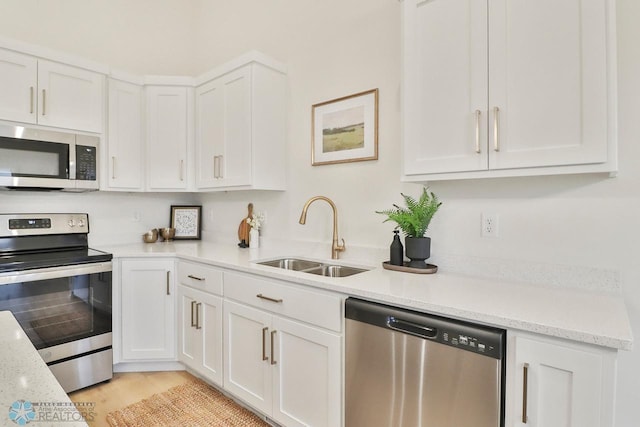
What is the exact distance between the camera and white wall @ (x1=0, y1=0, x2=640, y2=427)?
1390 millimetres

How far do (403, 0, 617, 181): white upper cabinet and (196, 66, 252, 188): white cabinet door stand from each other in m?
1.27

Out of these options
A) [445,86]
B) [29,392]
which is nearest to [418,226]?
[445,86]

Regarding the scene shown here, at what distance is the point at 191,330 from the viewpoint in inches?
95.8

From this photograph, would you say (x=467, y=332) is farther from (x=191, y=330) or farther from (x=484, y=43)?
(x=191, y=330)

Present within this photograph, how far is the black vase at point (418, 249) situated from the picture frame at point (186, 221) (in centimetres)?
231

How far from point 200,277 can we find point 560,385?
6.49ft

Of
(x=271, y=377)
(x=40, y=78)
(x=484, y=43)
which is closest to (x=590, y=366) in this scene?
(x=484, y=43)

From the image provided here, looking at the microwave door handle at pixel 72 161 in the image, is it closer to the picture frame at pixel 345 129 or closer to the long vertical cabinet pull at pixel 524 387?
the picture frame at pixel 345 129

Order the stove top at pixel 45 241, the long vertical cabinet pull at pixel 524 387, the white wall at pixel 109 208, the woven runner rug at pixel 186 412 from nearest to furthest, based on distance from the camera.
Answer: the long vertical cabinet pull at pixel 524 387, the woven runner rug at pixel 186 412, the stove top at pixel 45 241, the white wall at pixel 109 208

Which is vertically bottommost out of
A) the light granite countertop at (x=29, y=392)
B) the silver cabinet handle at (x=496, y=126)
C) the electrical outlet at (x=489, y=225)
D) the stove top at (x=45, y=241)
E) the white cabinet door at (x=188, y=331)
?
the white cabinet door at (x=188, y=331)

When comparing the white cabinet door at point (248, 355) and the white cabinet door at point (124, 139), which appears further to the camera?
the white cabinet door at point (124, 139)

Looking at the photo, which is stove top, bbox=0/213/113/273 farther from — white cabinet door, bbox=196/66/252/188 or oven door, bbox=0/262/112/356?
white cabinet door, bbox=196/66/252/188

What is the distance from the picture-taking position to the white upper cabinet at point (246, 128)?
2.49 meters

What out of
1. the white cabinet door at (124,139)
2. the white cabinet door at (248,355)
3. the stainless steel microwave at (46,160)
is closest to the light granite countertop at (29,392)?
the white cabinet door at (248,355)
